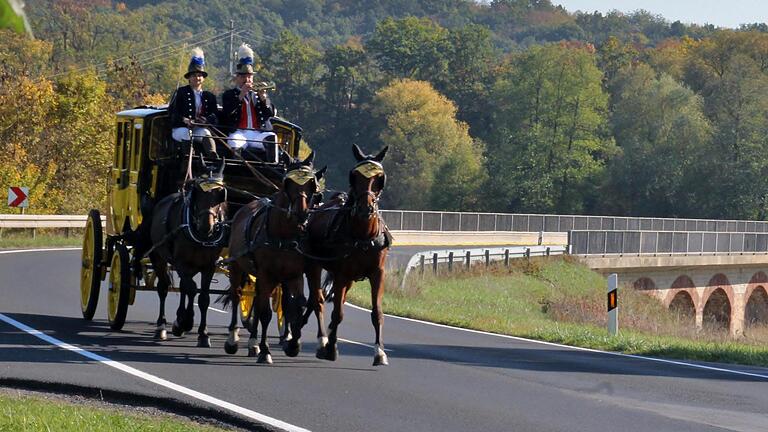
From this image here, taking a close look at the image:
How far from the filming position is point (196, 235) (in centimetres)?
1303

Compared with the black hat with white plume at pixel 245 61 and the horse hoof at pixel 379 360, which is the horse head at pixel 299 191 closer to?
the horse hoof at pixel 379 360

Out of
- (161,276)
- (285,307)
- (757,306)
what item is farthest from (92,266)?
(757,306)

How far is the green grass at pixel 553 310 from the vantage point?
1730 cm

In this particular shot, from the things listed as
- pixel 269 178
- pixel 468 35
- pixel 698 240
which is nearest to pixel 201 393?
pixel 269 178

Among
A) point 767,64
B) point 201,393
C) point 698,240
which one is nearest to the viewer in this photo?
point 201,393

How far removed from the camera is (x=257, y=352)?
41.0 ft

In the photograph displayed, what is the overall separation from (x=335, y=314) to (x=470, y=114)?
10903 centimetres

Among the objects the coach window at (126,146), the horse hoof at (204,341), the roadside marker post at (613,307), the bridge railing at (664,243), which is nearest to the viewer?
the horse hoof at (204,341)

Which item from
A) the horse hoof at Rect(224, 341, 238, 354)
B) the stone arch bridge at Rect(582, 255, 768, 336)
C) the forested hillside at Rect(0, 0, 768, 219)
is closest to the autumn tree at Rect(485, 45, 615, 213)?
the forested hillside at Rect(0, 0, 768, 219)

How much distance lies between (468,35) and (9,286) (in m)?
104

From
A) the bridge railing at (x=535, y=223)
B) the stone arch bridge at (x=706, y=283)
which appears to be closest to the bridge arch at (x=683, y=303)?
the stone arch bridge at (x=706, y=283)

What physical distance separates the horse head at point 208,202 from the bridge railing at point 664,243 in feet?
124

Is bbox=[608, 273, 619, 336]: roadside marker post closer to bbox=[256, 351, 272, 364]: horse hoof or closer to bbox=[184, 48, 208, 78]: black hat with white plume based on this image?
bbox=[184, 48, 208, 78]: black hat with white plume

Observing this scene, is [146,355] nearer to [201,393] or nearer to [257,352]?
[257,352]
